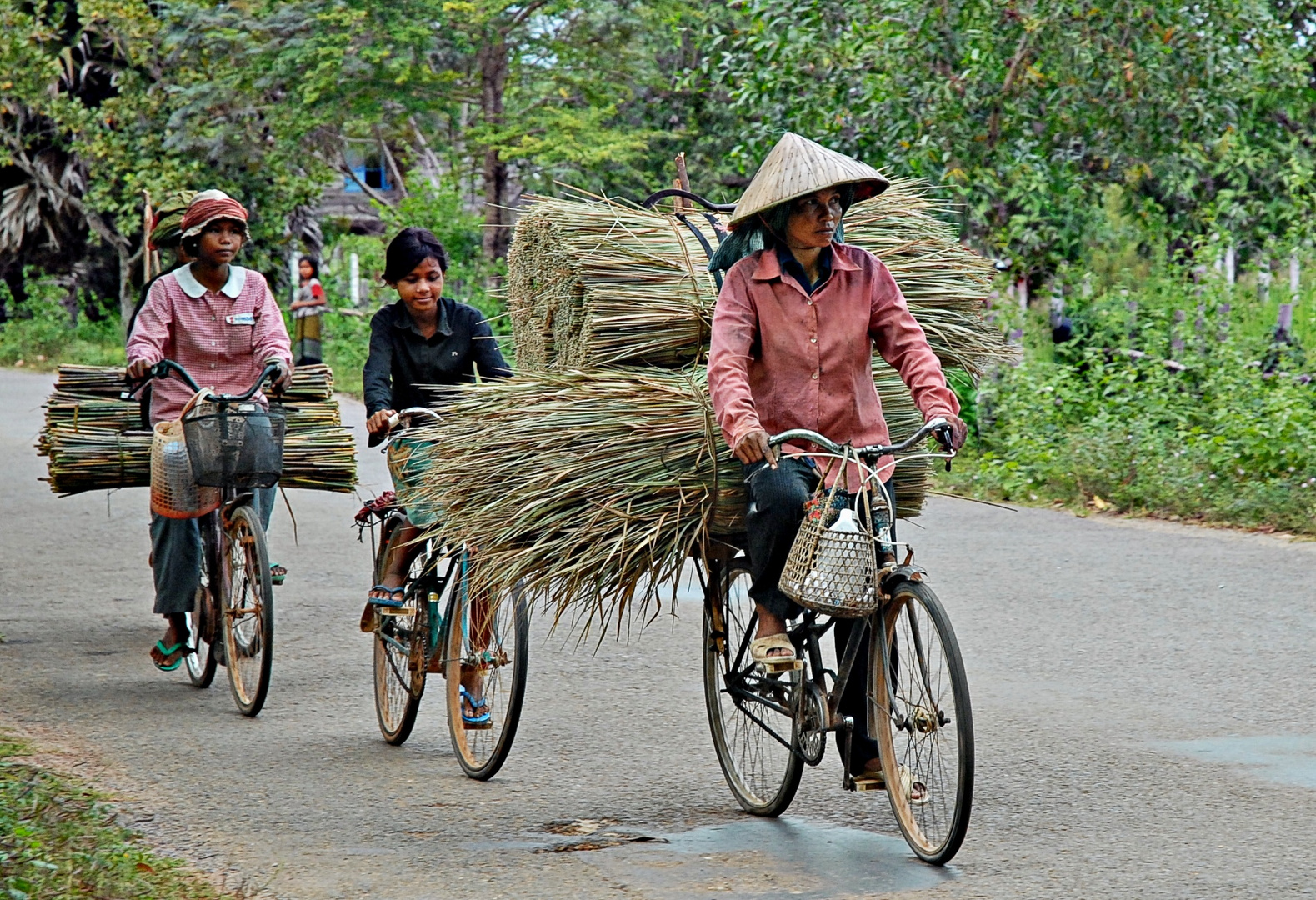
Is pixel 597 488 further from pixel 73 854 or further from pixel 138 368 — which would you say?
pixel 138 368

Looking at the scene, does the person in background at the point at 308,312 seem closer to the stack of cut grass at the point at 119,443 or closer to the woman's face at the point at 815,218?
the stack of cut grass at the point at 119,443

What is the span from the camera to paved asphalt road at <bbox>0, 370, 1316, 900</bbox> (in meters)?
4.29

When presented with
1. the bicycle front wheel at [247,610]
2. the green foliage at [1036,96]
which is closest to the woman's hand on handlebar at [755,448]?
the bicycle front wheel at [247,610]

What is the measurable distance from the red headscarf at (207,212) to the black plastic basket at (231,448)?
786 millimetres

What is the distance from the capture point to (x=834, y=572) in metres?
4.17

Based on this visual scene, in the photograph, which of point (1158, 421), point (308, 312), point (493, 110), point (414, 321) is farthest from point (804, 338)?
point (308, 312)

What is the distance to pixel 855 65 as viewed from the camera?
13.5 metres

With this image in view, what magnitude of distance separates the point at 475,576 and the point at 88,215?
966 inches

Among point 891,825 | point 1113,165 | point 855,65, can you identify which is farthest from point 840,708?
point 1113,165

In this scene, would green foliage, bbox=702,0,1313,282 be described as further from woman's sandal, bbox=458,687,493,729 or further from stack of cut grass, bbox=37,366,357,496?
woman's sandal, bbox=458,687,493,729

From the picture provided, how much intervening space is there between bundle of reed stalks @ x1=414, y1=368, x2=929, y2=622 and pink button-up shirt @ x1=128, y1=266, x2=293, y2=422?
195 centimetres

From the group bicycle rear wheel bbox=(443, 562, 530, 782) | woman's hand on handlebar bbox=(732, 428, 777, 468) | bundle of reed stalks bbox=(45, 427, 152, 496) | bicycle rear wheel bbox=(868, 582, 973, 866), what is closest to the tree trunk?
bundle of reed stalks bbox=(45, 427, 152, 496)

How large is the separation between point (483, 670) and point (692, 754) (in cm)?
73

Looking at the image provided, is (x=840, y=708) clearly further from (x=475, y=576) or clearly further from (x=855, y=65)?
(x=855, y=65)
